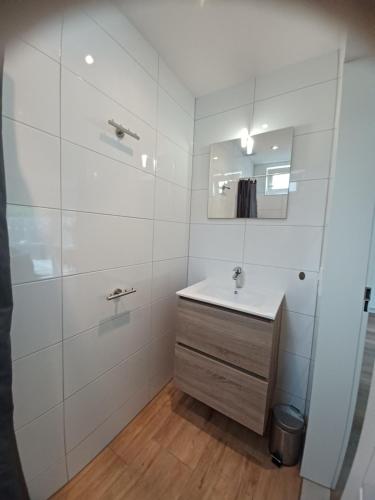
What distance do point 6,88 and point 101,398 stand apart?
1396 millimetres

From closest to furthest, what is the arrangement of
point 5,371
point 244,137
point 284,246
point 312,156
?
point 5,371
point 312,156
point 284,246
point 244,137

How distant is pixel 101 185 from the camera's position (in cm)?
97

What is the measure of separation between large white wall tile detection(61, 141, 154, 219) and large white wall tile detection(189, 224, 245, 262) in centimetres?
55

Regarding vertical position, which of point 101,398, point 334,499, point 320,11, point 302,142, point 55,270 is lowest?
point 334,499

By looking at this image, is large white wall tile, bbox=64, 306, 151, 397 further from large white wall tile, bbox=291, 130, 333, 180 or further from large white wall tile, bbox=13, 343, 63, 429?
large white wall tile, bbox=291, 130, 333, 180

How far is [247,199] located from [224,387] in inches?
47.8

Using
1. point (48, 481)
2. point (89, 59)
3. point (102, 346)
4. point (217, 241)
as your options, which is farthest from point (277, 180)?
point (48, 481)

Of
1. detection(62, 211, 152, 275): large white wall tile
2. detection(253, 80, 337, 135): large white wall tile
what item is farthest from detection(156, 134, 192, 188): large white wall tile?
detection(253, 80, 337, 135): large white wall tile

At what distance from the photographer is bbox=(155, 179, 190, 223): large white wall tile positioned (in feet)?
4.43

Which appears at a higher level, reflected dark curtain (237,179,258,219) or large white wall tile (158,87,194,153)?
large white wall tile (158,87,194,153)

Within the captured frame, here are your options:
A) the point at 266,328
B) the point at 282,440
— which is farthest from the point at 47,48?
the point at 282,440

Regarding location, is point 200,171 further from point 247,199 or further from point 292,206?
point 292,206

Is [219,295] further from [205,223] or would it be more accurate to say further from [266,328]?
[205,223]

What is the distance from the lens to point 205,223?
164 centimetres
